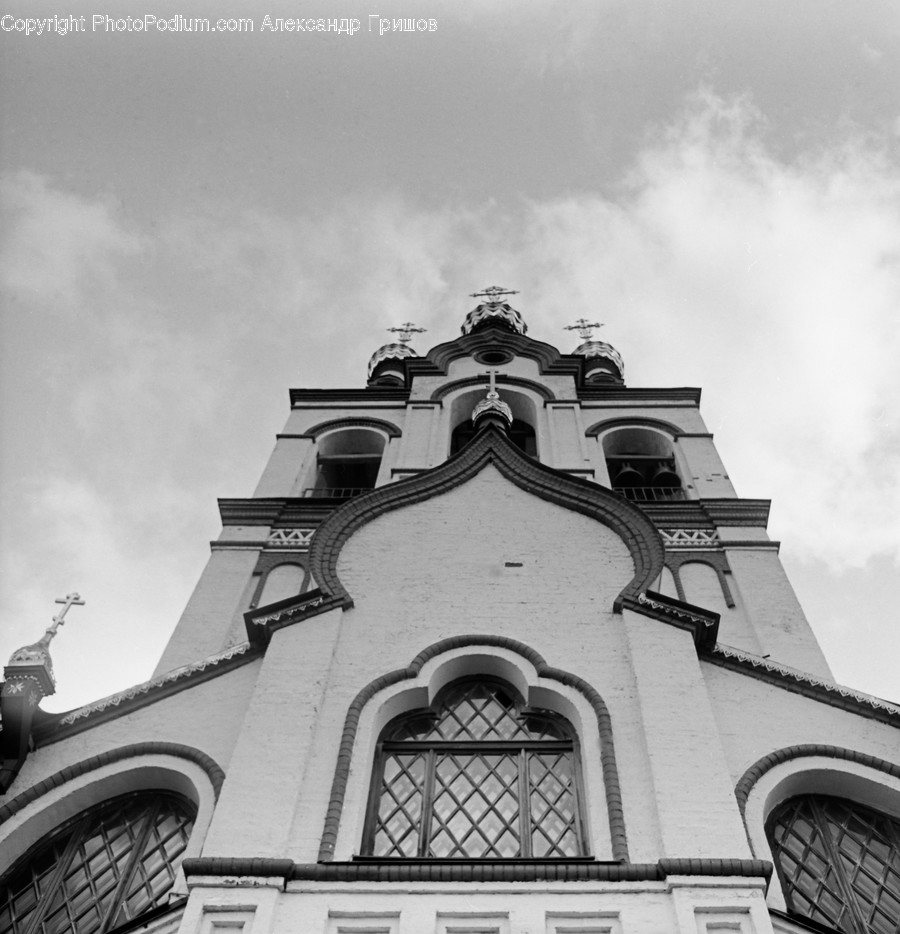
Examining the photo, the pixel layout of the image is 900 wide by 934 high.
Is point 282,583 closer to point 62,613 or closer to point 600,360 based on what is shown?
point 62,613

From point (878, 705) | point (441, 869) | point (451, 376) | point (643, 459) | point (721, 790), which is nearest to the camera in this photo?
point (441, 869)

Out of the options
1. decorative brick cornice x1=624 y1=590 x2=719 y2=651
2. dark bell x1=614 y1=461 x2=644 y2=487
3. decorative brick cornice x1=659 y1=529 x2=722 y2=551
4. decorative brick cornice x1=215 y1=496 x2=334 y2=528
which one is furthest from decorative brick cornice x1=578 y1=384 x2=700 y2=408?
decorative brick cornice x1=624 y1=590 x2=719 y2=651

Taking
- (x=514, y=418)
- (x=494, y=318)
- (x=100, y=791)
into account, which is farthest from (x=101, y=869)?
(x=494, y=318)

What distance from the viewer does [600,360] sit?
28.8 metres

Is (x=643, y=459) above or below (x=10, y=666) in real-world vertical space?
above

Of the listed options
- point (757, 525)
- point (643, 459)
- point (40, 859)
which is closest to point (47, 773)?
point (40, 859)

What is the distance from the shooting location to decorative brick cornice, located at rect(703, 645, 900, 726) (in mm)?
11008

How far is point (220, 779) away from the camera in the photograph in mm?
10445

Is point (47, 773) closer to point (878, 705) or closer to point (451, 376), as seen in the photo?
point (878, 705)

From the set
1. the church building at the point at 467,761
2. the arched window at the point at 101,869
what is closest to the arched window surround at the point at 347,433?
the church building at the point at 467,761

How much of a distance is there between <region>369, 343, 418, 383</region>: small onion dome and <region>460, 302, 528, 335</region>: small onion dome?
160cm

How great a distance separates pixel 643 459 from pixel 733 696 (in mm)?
11562

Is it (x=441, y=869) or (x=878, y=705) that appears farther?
(x=878, y=705)

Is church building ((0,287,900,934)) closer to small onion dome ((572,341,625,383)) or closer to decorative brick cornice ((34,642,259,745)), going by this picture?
decorative brick cornice ((34,642,259,745))
